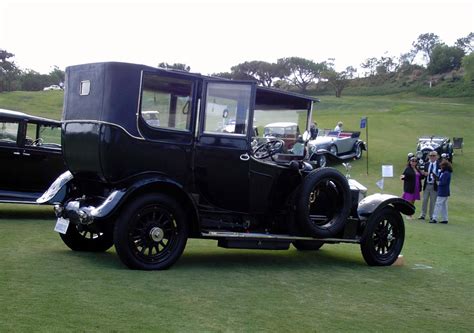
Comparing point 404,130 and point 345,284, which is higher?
point 404,130

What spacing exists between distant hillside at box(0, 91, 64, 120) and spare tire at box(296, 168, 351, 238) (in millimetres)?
31276

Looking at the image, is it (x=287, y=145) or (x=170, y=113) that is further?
(x=287, y=145)

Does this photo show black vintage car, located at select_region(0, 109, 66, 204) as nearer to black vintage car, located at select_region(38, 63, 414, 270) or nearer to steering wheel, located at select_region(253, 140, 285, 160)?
black vintage car, located at select_region(38, 63, 414, 270)

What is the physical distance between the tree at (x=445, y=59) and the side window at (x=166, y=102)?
8873 centimetres

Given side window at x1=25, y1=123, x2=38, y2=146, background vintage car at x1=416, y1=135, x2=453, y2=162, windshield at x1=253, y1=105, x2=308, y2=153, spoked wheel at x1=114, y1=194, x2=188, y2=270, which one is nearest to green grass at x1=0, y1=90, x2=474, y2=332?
spoked wheel at x1=114, y1=194, x2=188, y2=270

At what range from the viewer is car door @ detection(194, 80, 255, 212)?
734 cm

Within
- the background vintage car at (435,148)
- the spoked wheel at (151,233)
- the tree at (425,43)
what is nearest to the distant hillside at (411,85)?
the tree at (425,43)

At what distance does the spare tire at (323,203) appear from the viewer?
7895 mm

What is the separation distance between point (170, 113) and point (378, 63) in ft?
336

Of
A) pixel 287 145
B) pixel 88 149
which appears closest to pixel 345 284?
pixel 287 145

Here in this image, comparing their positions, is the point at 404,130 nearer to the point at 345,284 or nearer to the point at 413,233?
the point at 413,233

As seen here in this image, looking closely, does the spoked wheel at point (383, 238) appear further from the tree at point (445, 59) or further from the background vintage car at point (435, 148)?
the tree at point (445, 59)

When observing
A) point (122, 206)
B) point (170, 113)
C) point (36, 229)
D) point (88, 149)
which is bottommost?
point (36, 229)

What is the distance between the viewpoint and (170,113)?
23.7 ft
